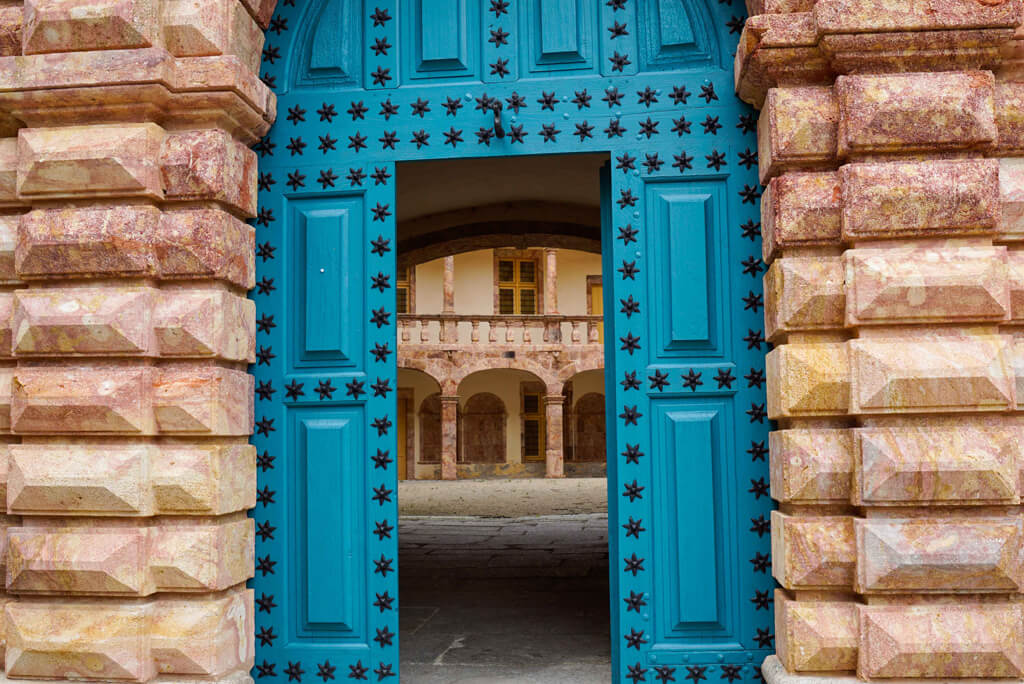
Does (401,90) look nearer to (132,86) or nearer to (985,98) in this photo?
(132,86)

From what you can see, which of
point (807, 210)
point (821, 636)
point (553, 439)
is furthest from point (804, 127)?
point (553, 439)

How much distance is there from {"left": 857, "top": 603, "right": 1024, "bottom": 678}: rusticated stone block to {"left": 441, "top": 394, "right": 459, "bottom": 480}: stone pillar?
70.8 feet

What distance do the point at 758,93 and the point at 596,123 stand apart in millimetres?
633

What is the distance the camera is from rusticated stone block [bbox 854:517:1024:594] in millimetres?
3051

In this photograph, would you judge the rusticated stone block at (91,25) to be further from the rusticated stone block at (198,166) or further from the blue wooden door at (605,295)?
the blue wooden door at (605,295)

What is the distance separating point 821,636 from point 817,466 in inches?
22.6

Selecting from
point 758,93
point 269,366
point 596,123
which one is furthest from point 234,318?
point 758,93

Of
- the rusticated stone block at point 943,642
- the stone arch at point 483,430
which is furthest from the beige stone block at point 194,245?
the stone arch at point 483,430

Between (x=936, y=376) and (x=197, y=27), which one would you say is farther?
(x=197, y=27)

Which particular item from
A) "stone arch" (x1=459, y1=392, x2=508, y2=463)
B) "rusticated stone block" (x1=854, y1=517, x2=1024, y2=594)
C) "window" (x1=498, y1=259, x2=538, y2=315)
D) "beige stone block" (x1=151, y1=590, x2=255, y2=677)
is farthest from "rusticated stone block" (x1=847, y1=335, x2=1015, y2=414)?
"window" (x1=498, y1=259, x2=538, y2=315)

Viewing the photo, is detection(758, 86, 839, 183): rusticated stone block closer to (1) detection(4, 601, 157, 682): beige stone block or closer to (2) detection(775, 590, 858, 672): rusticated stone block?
(2) detection(775, 590, 858, 672): rusticated stone block

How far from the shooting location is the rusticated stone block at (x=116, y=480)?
10.8 feet

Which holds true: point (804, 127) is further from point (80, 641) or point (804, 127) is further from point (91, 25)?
point (80, 641)

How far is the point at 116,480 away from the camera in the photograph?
3289mm
